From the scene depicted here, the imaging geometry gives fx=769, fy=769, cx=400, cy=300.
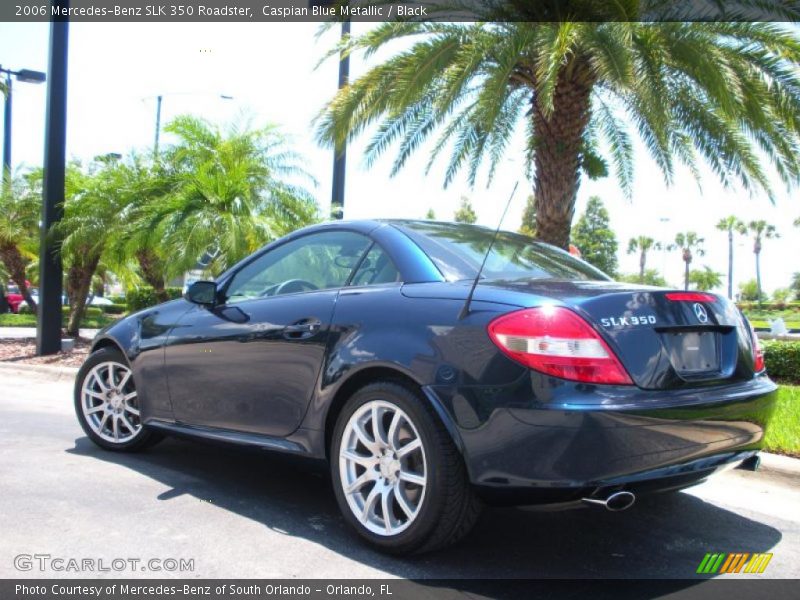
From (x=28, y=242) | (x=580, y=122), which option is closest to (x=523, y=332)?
(x=580, y=122)

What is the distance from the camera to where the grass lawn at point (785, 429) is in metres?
5.13

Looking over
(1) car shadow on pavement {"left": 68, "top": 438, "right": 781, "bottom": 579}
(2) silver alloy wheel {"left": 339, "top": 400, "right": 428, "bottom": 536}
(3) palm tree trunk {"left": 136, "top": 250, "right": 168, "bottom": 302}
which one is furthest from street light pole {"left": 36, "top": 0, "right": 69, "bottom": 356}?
(2) silver alloy wheel {"left": 339, "top": 400, "right": 428, "bottom": 536}

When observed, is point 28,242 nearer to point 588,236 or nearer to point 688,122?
point 688,122

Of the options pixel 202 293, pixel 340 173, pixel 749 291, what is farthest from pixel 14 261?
pixel 749 291

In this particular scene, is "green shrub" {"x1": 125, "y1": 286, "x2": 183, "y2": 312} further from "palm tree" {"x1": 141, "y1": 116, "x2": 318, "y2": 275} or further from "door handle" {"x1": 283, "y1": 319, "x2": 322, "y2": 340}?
"door handle" {"x1": 283, "y1": 319, "x2": 322, "y2": 340}

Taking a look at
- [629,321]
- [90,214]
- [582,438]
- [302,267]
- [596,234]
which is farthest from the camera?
[596,234]

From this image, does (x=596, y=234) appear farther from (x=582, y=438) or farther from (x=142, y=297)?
(x=582, y=438)

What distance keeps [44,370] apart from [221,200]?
3644mm

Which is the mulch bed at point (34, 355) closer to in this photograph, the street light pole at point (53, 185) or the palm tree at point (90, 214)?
the street light pole at point (53, 185)

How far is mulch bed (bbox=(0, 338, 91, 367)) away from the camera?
11.3 meters

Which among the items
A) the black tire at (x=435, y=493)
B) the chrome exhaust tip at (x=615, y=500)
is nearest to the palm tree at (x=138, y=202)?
the black tire at (x=435, y=493)

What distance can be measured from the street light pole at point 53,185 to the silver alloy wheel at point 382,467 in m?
10.1

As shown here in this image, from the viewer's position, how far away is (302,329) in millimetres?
3730

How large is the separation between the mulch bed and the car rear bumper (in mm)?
9038
